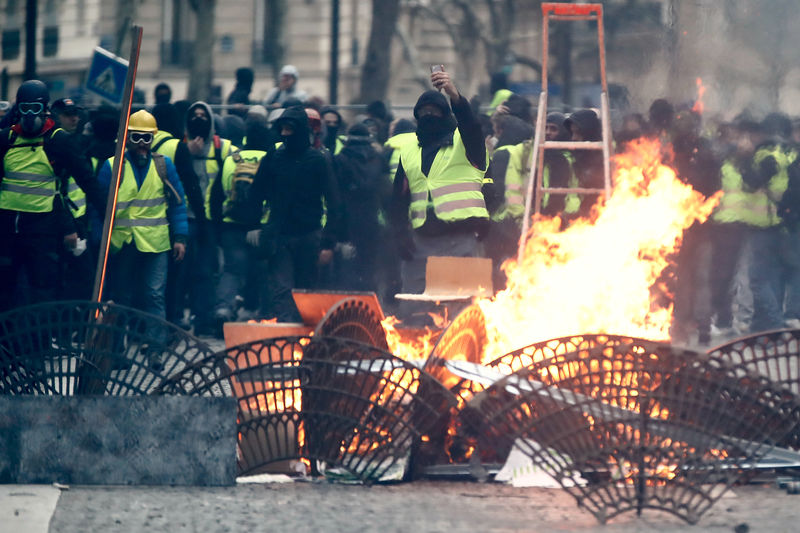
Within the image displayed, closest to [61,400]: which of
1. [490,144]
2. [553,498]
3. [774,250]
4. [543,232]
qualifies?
[553,498]

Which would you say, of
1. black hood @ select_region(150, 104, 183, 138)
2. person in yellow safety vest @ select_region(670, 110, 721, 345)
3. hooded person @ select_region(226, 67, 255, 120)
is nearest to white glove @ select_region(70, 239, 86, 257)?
black hood @ select_region(150, 104, 183, 138)

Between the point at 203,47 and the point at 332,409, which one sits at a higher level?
the point at 203,47

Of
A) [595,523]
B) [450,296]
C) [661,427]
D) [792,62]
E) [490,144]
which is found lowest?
[595,523]

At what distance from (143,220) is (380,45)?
49.9 feet

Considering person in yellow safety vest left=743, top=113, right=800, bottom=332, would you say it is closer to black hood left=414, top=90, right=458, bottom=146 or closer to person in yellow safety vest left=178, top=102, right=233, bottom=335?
black hood left=414, top=90, right=458, bottom=146

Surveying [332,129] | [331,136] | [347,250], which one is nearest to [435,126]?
[347,250]

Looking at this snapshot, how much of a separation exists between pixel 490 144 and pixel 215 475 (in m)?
7.23

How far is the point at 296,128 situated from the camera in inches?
458

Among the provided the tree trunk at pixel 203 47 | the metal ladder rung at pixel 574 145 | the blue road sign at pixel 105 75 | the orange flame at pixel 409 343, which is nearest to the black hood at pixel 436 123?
the metal ladder rung at pixel 574 145

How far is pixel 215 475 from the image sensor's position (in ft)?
21.9

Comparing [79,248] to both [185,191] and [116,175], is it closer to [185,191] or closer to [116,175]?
[185,191]

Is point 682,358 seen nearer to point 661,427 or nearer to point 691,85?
point 661,427

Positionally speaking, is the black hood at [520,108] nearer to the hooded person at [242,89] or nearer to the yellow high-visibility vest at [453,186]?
the yellow high-visibility vest at [453,186]

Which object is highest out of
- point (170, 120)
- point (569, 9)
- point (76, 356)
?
point (569, 9)
